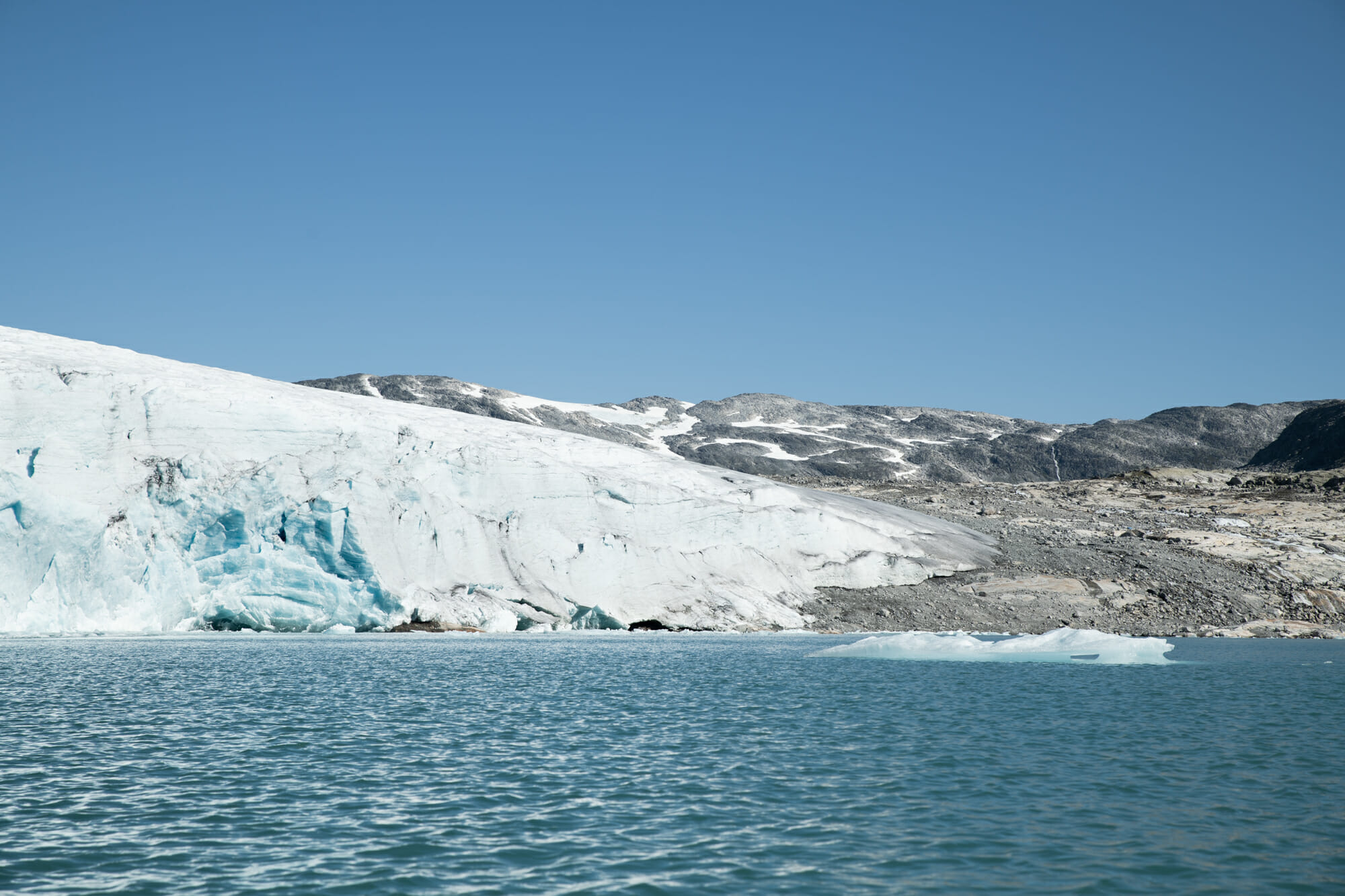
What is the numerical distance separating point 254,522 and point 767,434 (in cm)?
12252

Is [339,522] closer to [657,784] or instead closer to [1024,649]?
[1024,649]

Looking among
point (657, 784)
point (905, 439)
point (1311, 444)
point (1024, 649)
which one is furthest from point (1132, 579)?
point (905, 439)

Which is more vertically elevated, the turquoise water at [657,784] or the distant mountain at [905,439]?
the distant mountain at [905,439]

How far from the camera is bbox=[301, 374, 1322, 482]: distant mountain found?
134625mm

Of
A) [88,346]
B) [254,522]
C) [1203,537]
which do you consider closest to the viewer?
[254,522]

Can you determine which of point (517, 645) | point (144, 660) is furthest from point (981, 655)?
point (144, 660)

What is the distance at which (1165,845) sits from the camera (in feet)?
30.0

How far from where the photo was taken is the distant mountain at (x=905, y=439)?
13462cm

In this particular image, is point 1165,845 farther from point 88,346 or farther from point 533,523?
point 88,346

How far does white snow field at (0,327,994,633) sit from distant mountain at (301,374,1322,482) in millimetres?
77674

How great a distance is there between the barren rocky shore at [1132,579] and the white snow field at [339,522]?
2.27 m

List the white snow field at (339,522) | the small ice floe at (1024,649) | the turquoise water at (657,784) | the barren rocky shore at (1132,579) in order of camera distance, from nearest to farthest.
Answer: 1. the turquoise water at (657,784)
2. the small ice floe at (1024,649)
3. the white snow field at (339,522)
4. the barren rocky shore at (1132,579)

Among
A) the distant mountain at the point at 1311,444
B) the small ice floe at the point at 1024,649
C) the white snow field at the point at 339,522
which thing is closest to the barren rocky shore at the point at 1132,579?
the white snow field at the point at 339,522

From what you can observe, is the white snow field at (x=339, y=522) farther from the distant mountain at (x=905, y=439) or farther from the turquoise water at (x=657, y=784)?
the distant mountain at (x=905, y=439)
